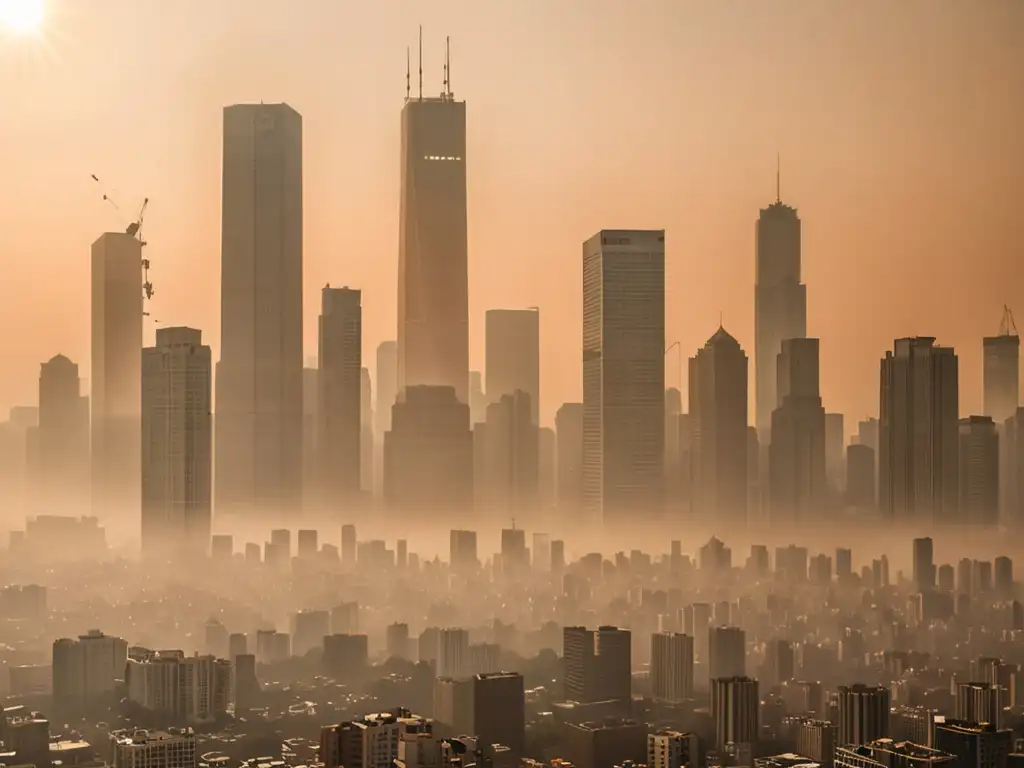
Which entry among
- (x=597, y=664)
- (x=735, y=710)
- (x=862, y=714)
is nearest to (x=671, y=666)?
(x=597, y=664)

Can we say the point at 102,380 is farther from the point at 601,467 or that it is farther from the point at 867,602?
the point at 867,602

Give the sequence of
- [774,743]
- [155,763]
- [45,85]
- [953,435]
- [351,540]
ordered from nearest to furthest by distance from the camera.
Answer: [155,763], [774,743], [45,85], [351,540], [953,435]

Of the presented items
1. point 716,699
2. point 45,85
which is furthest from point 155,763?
point 45,85

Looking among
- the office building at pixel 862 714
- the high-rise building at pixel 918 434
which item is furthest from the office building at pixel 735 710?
the high-rise building at pixel 918 434

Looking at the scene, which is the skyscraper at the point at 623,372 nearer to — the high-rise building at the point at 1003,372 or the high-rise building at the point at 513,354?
the high-rise building at the point at 513,354

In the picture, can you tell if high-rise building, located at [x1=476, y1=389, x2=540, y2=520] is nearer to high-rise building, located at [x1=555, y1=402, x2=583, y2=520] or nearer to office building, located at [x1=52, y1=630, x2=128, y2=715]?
high-rise building, located at [x1=555, y1=402, x2=583, y2=520]

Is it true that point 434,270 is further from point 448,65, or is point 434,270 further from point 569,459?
point 569,459

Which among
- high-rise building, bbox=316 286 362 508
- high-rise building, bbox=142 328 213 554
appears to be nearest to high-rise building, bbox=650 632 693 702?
high-rise building, bbox=316 286 362 508
